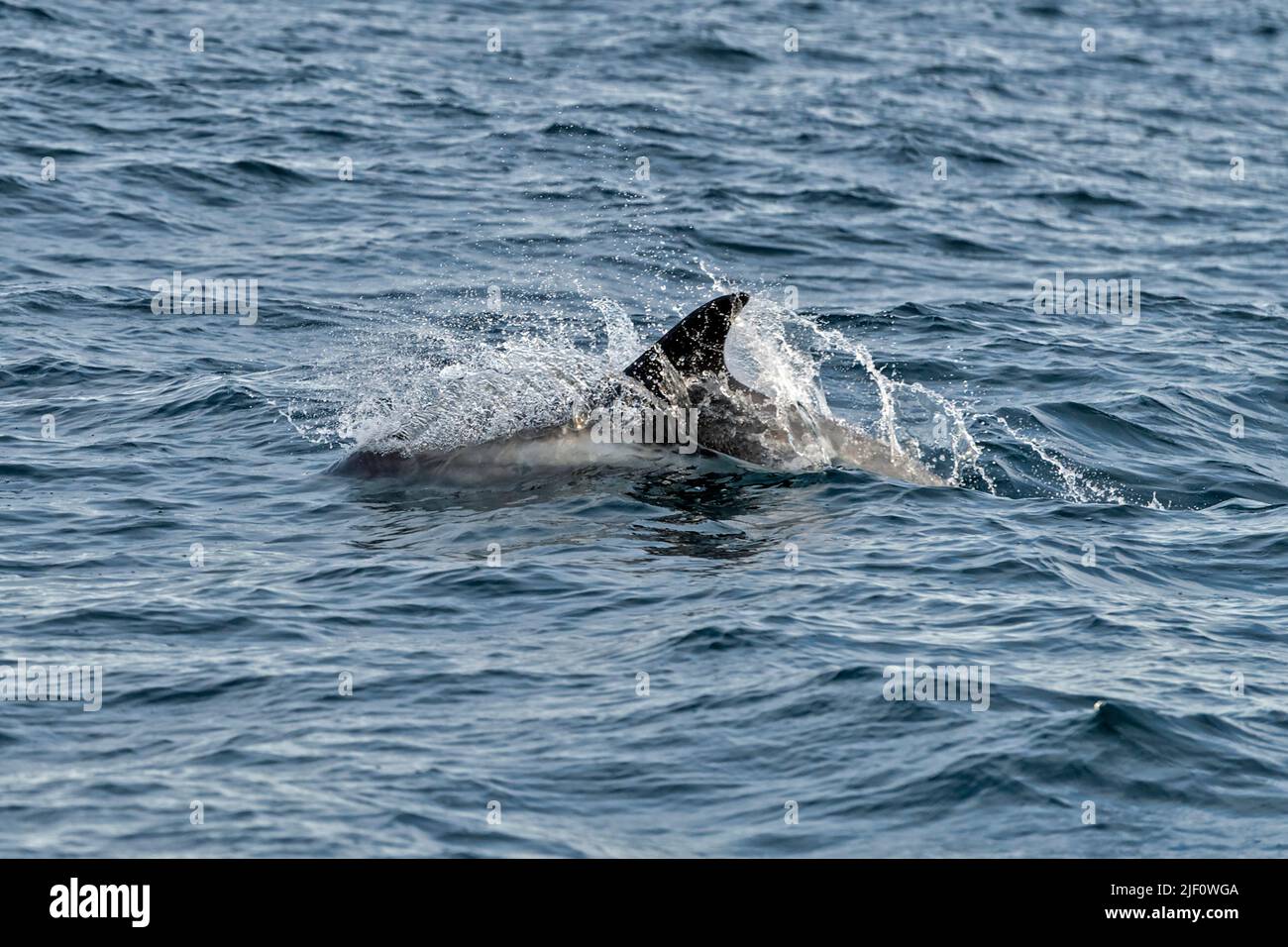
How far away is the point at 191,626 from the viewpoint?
12812 millimetres

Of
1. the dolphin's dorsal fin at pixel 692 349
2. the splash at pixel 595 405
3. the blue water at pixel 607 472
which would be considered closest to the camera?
the blue water at pixel 607 472

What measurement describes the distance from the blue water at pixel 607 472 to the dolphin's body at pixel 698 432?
0.77 ft

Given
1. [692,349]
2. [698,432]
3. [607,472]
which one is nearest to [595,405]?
[607,472]

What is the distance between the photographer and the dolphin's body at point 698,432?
627 inches

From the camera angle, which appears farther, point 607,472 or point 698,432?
point 698,432

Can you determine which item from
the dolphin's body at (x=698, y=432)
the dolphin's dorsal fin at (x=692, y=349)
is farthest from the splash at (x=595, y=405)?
the dolphin's dorsal fin at (x=692, y=349)

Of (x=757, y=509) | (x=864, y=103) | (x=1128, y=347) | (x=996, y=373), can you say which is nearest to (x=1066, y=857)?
(x=757, y=509)

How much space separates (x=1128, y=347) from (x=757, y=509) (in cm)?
955

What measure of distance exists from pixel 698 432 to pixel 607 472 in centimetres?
92

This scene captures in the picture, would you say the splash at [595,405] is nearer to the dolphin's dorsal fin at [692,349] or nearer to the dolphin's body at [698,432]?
the dolphin's body at [698,432]

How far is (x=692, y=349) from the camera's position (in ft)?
51.6

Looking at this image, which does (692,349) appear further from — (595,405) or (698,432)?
(595,405)
